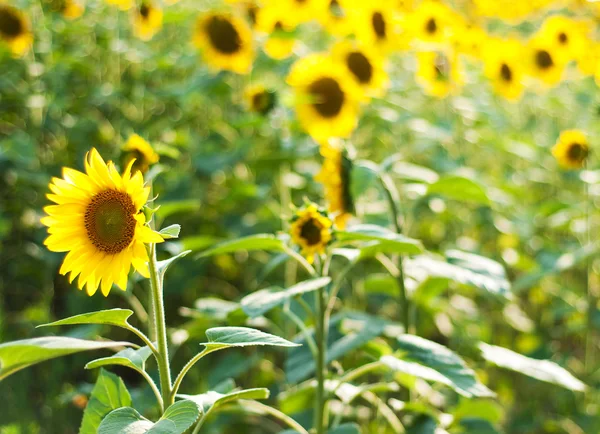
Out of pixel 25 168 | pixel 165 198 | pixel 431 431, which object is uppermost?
pixel 25 168

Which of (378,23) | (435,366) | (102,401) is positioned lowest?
(435,366)

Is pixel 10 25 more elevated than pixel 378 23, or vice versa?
pixel 10 25

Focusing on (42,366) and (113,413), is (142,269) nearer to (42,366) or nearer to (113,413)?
(113,413)

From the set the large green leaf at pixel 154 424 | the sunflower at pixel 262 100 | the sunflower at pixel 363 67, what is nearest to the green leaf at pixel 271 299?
the large green leaf at pixel 154 424

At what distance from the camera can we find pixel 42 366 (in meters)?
2.23

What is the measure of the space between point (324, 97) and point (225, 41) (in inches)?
19.8

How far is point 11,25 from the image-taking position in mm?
2500

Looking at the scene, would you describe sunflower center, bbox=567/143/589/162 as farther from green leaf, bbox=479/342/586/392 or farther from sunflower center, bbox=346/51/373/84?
green leaf, bbox=479/342/586/392

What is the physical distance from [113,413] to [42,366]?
1.62 metres

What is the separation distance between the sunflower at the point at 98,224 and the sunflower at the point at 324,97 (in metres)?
1.20

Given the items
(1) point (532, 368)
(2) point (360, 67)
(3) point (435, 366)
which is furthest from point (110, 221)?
(2) point (360, 67)

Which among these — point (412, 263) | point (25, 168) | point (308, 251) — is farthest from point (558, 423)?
point (25, 168)

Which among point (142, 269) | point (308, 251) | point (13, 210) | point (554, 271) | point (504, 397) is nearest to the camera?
point (142, 269)

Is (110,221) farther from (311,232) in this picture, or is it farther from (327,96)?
(327,96)
